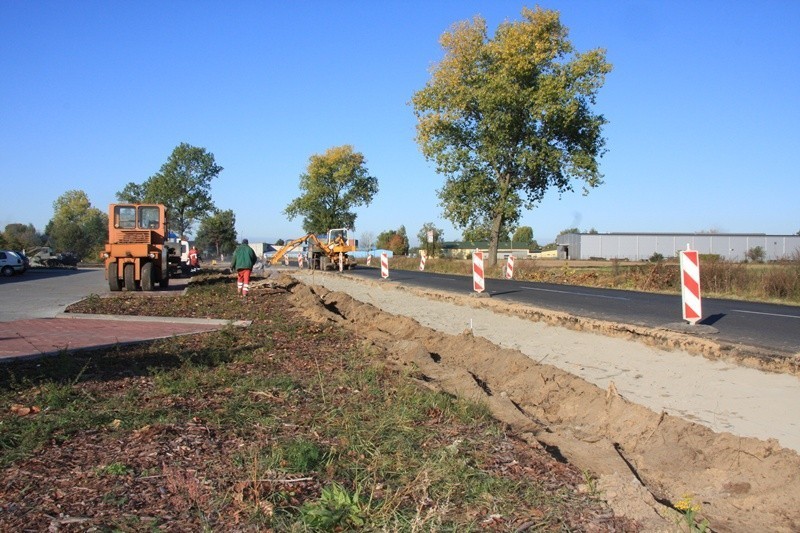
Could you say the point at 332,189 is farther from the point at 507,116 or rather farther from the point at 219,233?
the point at 507,116

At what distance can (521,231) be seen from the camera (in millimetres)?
171750

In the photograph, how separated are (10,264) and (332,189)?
58.3m

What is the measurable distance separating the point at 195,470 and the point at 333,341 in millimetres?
6030

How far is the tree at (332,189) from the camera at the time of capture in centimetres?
9319

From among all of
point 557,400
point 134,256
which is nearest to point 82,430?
point 557,400

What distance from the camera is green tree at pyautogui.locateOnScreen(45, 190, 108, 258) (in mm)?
95438

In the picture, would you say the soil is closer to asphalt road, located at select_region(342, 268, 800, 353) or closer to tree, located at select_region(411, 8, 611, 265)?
asphalt road, located at select_region(342, 268, 800, 353)

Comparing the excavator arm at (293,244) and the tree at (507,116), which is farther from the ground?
the tree at (507,116)

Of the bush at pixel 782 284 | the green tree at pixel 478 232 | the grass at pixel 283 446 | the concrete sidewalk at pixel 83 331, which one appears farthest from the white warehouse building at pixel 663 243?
the grass at pixel 283 446

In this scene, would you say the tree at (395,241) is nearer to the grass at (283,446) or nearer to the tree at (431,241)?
the tree at (431,241)

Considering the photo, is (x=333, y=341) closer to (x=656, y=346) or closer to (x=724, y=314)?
(x=656, y=346)

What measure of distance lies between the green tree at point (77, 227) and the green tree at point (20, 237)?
225 cm

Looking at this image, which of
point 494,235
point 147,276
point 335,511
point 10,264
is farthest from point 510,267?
point 335,511

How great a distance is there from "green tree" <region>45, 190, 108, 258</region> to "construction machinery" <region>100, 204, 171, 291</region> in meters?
65.3
